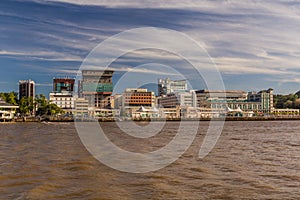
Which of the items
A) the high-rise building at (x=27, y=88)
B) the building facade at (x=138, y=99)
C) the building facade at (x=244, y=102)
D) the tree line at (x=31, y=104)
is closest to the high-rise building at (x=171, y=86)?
the building facade at (x=244, y=102)

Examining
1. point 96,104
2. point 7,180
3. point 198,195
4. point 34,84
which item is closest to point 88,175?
point 7,180

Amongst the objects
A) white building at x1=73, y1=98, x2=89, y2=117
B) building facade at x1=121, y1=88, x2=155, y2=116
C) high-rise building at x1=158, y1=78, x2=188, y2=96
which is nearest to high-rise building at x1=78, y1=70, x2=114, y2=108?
white building at x1=73, y1=98, x2=89, y2=117

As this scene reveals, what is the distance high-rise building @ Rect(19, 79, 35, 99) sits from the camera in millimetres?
145625

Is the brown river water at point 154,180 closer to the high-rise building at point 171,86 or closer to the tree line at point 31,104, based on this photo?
the tree line at point 31,104

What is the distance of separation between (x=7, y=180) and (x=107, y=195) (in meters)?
2.91

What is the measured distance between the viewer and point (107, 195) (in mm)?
7375

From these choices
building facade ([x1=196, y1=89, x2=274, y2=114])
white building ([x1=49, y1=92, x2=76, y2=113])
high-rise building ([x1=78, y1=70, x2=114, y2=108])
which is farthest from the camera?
high-rise building ([x1=78, y1=70, x2=114, y2=108])

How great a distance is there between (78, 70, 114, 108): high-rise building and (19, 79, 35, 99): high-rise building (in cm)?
1990

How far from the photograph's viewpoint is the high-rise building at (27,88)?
5733 inches

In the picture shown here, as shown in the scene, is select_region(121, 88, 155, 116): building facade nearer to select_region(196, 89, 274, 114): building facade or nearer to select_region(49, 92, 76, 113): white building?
select_region(49, 92, 76, 113): white building

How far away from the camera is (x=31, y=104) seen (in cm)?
8250

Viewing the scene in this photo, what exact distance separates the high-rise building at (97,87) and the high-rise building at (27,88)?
1990 centimetres

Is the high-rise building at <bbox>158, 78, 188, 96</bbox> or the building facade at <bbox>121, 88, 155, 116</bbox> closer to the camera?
the building facade at <bbox>121, 88, 155, 116</bbox>

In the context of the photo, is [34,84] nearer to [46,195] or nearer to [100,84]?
[100,84]
